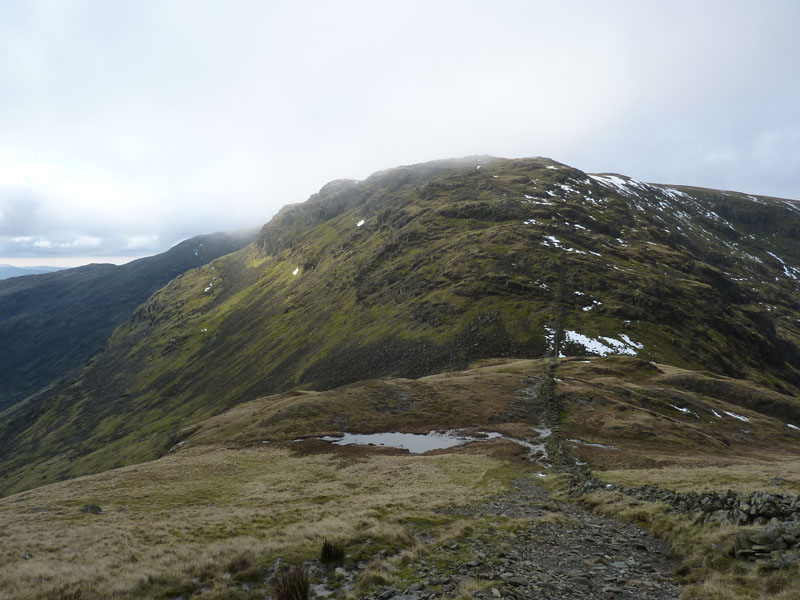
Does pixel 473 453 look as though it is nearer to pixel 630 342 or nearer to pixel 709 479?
pixel 709 479

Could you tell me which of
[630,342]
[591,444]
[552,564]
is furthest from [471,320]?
[552,564]

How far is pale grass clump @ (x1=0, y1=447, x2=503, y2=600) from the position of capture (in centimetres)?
1455

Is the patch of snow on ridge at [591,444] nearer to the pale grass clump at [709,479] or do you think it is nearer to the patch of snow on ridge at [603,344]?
the pale grass clump at [709,479]

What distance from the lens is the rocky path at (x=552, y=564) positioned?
11.7 m

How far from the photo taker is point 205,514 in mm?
25109

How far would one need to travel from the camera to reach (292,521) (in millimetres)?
22297

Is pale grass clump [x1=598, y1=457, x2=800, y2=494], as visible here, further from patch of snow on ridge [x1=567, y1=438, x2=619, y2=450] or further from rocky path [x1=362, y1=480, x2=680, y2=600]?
patch of snow on ridge [x1=567, y1=438, x2=619, y2=450]

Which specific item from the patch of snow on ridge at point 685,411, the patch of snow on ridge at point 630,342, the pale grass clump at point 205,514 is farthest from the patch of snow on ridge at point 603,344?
the pale grass clump at point 205,514

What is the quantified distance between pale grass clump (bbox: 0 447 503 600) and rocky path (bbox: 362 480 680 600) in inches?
144

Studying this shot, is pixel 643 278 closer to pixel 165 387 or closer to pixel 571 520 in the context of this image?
pixel 571 520

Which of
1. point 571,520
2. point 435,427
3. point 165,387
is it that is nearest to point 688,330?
point 435,427

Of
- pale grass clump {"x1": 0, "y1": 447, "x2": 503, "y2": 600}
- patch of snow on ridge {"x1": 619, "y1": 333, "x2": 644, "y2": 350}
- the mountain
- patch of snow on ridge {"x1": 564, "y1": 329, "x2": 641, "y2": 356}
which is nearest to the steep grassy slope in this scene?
pale grass clump {"x1": 0, "y1": 447, "x2": 503, "y2": 600}

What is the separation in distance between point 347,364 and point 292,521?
9707 centimetres

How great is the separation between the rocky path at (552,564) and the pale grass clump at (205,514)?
3.65m
